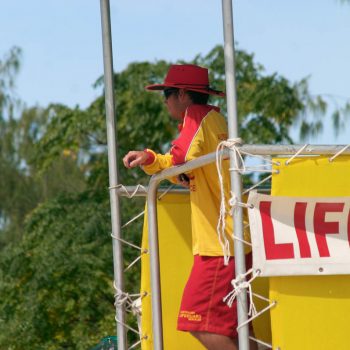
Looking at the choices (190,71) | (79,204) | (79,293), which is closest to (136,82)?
(79,204)

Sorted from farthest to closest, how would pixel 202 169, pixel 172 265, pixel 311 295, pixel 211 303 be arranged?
pixel 172 265 < pixel 202 169 < pixel 211 303 < pixel 311 295

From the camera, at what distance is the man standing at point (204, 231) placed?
190 inches

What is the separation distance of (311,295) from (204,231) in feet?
2.77

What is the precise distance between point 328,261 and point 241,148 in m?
0.49

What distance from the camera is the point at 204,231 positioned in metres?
4.91

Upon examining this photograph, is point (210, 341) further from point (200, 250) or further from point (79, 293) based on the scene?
point (79, 293)

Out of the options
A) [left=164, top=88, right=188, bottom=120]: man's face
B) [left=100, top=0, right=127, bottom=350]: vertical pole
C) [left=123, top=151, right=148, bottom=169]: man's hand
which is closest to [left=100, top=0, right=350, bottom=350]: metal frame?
[left=100, top=0, right=127, bottom=350]: vertical pole

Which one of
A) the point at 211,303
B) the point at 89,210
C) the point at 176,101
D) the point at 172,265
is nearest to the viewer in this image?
the point at 211,303

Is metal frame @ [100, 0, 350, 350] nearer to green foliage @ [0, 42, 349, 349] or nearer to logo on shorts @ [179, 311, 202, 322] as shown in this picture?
logo on shorts @ [179, 311, 202, 322]

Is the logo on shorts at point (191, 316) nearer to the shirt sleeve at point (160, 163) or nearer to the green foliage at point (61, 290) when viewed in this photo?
the shirt sleeve at point (160, 163)

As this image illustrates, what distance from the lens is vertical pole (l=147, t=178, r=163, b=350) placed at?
519 cm

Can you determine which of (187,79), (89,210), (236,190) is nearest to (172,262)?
(187,79)

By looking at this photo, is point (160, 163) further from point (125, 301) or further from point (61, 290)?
point (61, 290)

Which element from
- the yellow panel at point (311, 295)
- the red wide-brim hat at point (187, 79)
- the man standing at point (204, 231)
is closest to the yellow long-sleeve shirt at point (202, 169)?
the man standing at point (204, 231)
